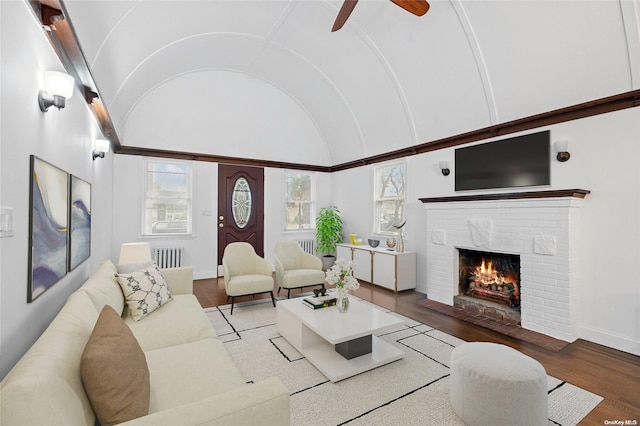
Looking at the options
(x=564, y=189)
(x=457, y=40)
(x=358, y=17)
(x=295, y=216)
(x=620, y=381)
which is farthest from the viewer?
(x=295, y=216)

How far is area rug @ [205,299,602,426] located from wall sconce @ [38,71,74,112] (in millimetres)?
2356

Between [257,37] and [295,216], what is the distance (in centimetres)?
375

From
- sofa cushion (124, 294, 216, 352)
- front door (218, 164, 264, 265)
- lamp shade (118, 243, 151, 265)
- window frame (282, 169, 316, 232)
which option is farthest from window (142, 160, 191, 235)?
sofa cushion (124, 294, 216, 352)

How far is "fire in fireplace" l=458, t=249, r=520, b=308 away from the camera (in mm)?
4020

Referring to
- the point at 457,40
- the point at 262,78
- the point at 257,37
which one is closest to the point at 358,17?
the point at 457,40

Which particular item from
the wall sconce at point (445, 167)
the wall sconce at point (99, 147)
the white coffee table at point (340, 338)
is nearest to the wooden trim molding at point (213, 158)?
the wall sconce at point (99, 147)

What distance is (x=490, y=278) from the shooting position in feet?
14.2

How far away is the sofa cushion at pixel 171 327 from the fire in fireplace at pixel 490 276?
145 inches

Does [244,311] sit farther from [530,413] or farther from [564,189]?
[564,189]

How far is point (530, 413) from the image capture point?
187cm

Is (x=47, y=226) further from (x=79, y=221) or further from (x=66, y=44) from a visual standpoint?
(x=66, y=44)

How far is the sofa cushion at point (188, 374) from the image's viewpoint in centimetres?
154

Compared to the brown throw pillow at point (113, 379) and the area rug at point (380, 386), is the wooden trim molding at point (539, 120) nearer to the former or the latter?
the area rug at point (380, 386)

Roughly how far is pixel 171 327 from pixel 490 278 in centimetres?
404
